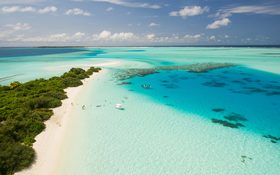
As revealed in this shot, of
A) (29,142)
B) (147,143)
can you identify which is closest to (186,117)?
(147,143)

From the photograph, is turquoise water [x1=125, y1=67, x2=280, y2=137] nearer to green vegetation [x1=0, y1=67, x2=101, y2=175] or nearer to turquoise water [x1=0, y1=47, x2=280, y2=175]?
turquoise water [x1=0, y1=47, x2=280, y2=175]

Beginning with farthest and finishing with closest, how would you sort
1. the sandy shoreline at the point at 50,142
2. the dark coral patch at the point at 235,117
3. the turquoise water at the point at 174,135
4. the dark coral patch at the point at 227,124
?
the dark coral patch at the point at 235,117
the dark coral patch at the point at 227,124
the turquoise water at the point at 174,135
the sandy shoreline at the point at 50,142

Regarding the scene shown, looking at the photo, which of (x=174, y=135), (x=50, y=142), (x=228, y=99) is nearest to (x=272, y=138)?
(x=174, y=135)

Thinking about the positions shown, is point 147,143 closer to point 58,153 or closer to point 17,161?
point 58,153

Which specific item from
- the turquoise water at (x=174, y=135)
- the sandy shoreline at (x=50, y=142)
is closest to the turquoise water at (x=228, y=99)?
the turquoise water at (x=174, y=135)

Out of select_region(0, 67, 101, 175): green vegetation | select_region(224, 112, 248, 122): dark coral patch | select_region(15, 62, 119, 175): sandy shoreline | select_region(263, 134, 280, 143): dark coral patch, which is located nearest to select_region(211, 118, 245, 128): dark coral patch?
select_region(224, 112, 248, 122): dark coral patch

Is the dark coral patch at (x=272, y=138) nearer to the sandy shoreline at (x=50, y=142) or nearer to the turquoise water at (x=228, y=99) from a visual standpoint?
the turquoise water at (x=228, y=99)
